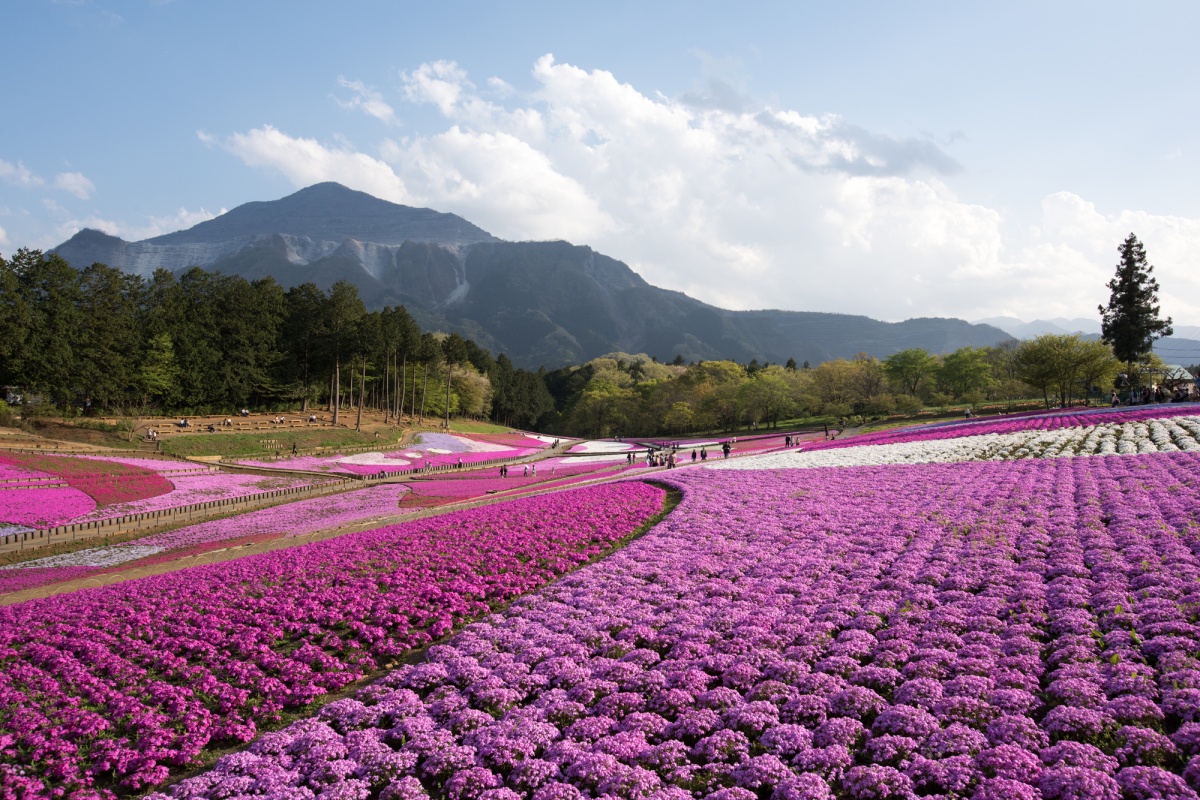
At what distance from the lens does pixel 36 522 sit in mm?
26422

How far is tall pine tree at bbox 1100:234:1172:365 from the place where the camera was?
66.2 m

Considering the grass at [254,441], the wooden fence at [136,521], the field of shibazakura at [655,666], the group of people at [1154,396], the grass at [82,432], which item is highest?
the group of people at [1154,396]

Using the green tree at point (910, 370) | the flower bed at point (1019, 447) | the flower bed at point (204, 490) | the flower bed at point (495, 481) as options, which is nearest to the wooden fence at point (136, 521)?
the flower bed at point (204, 490)

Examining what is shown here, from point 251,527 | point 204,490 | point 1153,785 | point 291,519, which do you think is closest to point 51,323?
point 204,490

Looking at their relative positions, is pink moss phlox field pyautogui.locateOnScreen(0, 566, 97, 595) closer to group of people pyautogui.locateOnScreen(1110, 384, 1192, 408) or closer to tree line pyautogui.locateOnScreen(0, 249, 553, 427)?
tree line pyautogui.locateOnScreen(0, 249, 553, 427)

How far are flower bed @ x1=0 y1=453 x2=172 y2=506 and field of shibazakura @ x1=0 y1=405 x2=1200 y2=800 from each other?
17.2 m

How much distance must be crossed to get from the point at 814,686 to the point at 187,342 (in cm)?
7061

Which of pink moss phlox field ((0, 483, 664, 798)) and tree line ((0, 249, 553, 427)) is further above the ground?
tree line ((0, 249, 553, 427))

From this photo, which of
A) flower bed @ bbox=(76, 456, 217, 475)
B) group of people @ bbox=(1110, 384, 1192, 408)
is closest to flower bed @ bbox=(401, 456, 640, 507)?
flower bed @ bbox=(76, 456, 217, 475)

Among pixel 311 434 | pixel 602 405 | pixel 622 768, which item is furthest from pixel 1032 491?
pixel 602 405

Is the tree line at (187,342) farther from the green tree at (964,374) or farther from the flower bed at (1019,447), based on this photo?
the green tree at (964,374)

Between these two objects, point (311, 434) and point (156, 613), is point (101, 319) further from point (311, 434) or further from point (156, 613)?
point (156, 613)

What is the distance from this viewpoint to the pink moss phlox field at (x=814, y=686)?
7.79 metres

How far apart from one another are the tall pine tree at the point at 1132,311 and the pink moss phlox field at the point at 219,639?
70.7 m
